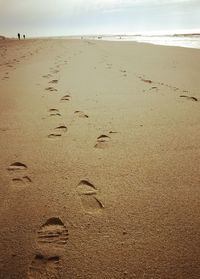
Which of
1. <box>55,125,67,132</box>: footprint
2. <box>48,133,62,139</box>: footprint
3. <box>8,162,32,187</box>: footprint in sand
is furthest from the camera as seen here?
<box>55,125,67,132</box>: footprint

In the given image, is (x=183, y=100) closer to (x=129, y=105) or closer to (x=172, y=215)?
(x=129, y=105)

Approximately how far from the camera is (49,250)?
3.62ft

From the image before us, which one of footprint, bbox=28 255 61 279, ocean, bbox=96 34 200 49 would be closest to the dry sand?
footprint, bbox=28 255 61 279

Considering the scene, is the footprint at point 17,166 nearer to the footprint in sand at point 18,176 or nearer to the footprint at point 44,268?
the footprint in sand at point 18,176

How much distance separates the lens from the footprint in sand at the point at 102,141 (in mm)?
1966

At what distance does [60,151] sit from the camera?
75.0 inches

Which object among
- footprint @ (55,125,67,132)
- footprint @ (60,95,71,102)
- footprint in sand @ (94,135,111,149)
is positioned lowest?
footprint in sand @ (94,135,111,149)

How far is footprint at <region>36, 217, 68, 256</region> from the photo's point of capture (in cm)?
111

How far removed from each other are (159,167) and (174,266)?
720 millimetres

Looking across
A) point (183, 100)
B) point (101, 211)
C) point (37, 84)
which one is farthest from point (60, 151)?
point (37, 84)

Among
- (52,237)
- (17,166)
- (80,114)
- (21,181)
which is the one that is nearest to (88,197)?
(52,237)

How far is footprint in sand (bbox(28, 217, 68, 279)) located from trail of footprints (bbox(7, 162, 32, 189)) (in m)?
0.39

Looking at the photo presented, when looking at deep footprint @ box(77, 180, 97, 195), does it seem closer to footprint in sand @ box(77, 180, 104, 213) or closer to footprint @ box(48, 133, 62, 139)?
footprint in sand @ box(77, 180, 104, 213)

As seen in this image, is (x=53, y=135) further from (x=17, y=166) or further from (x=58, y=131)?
(x=17, y=166)
